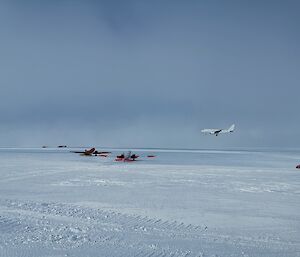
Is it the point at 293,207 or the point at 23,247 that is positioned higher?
the point at 293,207

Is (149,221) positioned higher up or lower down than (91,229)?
higher up

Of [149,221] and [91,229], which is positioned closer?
[91,229]

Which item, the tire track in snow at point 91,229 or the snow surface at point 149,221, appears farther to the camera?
the tire track in snow at point 91,229

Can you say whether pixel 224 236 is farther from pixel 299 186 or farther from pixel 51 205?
pixel 299 186

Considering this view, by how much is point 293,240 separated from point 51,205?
9671 millimetres

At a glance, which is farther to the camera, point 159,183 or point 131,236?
point 159,183

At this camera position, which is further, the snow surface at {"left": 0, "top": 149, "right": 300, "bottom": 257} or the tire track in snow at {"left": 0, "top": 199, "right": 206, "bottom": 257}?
the tire track in snow at {"left": 0, "top": 199, "right": 206, "bottom": 257}

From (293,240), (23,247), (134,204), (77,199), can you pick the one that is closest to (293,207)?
(293,240)

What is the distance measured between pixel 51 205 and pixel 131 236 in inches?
236

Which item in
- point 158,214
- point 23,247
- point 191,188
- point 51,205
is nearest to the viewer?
point 23,247

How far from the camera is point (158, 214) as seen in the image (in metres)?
13.6

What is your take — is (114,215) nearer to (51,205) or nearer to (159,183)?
(51,205)

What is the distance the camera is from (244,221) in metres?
12.6

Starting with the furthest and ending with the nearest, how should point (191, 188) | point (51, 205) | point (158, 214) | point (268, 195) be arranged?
point (191, 188) → point (268, 195) → point (51, 205) → point (158, 214)
